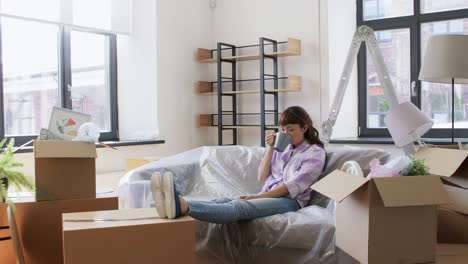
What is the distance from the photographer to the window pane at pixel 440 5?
4.24 metres

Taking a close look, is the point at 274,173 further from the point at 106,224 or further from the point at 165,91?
the point at 165,91

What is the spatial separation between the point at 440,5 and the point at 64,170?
3553 millimetres

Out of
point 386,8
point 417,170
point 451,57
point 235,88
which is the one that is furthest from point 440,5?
point 417,170

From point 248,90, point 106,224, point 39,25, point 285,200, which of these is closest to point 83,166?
point 106,224

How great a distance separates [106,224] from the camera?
1781 millimetres

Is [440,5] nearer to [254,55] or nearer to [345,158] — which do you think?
[254,55]

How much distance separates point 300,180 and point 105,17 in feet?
9.24

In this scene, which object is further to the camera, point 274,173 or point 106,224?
point 274,173

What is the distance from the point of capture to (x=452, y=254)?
1.76 meters

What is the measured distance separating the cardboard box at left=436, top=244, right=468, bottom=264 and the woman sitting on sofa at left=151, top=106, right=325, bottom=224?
81 centimetres

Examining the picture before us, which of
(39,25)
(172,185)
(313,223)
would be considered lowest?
(313,223)

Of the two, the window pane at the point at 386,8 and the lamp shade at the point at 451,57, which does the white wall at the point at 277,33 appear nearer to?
the window pane at the point at 386,8

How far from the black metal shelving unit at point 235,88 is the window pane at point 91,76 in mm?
975

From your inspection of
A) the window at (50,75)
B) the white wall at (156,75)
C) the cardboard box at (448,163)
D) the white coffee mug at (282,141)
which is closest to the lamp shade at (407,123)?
the cardboard box at (448,163)
